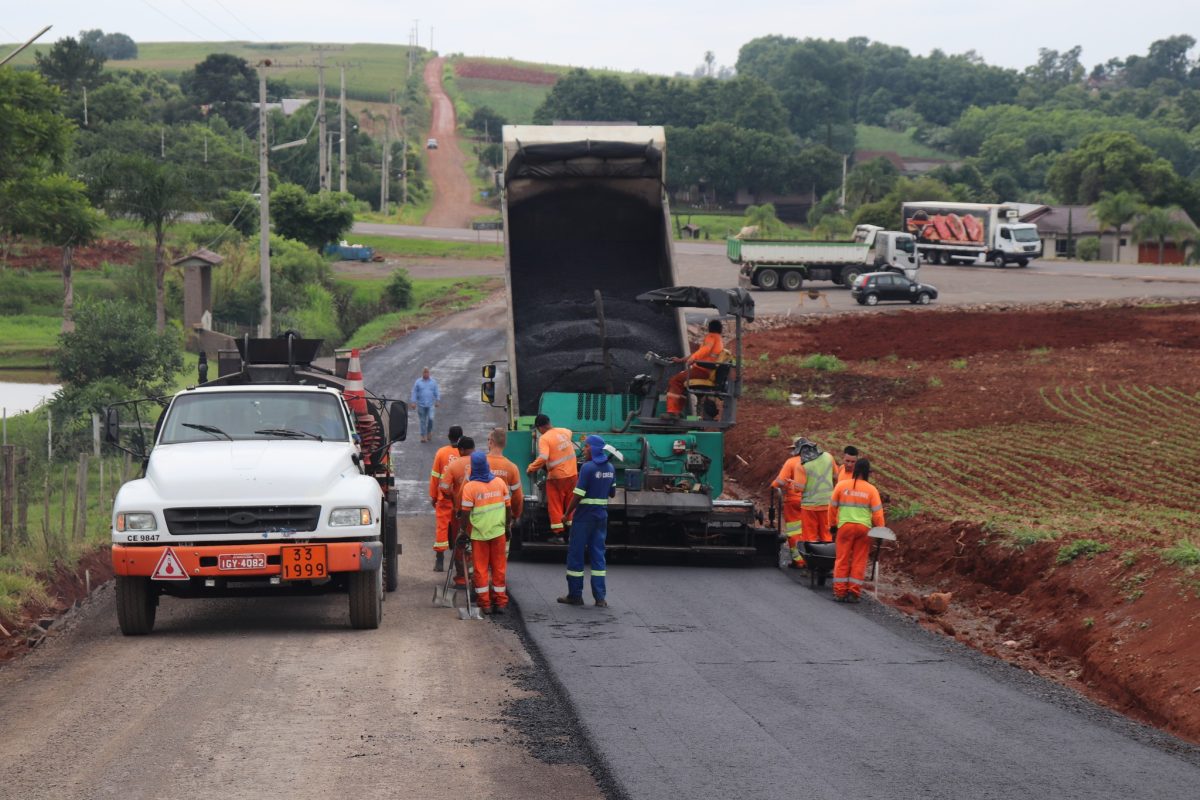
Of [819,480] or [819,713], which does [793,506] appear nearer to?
[819,480]

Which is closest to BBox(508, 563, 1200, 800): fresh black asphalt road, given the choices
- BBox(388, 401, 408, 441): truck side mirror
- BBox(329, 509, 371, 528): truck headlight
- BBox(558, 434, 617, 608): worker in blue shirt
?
BBox(558, 434, 617, 608): worker in blue shirt

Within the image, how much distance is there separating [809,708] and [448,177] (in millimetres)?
106479

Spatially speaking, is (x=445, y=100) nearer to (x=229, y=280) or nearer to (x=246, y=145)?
(x=246, y=145)

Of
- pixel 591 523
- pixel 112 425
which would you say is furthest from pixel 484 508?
pixel 112 425

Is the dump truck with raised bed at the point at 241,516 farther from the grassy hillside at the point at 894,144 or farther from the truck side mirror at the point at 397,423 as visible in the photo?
the grassy hillside at the point at 894,144

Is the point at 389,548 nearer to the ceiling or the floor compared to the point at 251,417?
nearer to the floor

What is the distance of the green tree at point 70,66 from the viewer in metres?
96.1

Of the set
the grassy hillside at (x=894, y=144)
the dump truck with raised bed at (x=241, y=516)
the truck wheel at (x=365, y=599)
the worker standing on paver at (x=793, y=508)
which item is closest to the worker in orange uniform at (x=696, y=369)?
the worker standing on paver at (x=793, y=508)

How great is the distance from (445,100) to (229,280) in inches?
4681

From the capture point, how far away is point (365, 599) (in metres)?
12.4

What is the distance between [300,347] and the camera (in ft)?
49.8

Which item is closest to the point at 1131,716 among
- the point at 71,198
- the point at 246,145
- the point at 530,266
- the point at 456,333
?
the point at 530,266

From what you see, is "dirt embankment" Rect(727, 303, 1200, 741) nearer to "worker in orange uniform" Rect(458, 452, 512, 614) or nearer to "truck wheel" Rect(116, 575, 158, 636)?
"worker in orange uniform" Rect(458, 452, 512, 614)

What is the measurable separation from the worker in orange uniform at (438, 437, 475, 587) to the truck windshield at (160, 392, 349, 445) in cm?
143
